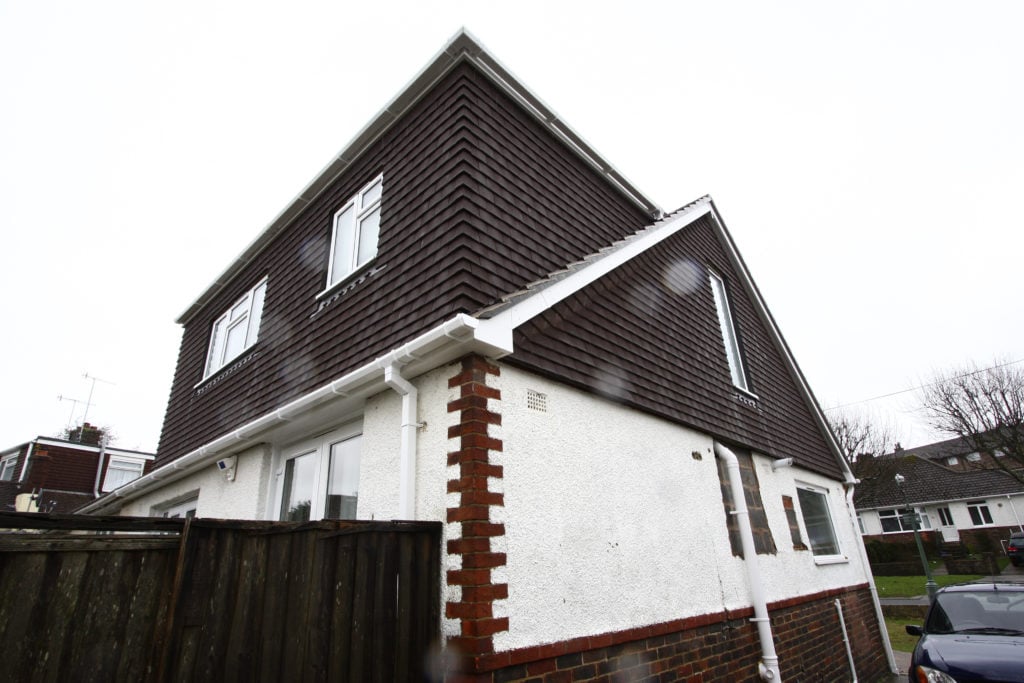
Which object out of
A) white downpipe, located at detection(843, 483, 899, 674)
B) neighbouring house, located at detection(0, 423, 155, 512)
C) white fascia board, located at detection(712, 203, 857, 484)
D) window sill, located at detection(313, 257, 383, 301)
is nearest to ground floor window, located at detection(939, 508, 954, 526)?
white downpipe, located at detection(843, 483, 899, 674)

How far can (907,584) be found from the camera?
21578mm

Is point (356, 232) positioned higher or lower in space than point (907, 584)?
higher

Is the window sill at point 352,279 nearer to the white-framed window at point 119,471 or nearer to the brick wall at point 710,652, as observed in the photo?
the brick wall at point 710,652

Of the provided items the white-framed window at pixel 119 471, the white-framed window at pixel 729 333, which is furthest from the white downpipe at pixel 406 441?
the white-framed window at pixel 119 471

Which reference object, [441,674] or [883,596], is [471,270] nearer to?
[441,674]

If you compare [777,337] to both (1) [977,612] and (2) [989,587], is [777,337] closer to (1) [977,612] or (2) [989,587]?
(2) [989,587]

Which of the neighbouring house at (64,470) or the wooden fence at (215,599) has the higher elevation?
the neighbouring house at (64,470)

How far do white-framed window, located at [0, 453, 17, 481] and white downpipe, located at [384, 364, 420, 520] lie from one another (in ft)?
105

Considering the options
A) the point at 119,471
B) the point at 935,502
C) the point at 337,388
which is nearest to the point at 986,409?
the point at 935,502

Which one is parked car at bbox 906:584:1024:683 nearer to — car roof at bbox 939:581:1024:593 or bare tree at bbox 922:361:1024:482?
car roof at bbox 939:581:1024:593

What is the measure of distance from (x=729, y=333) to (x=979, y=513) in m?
32.9

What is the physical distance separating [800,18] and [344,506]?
11418 mm

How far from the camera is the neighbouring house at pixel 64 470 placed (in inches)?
930

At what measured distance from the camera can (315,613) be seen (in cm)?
297
